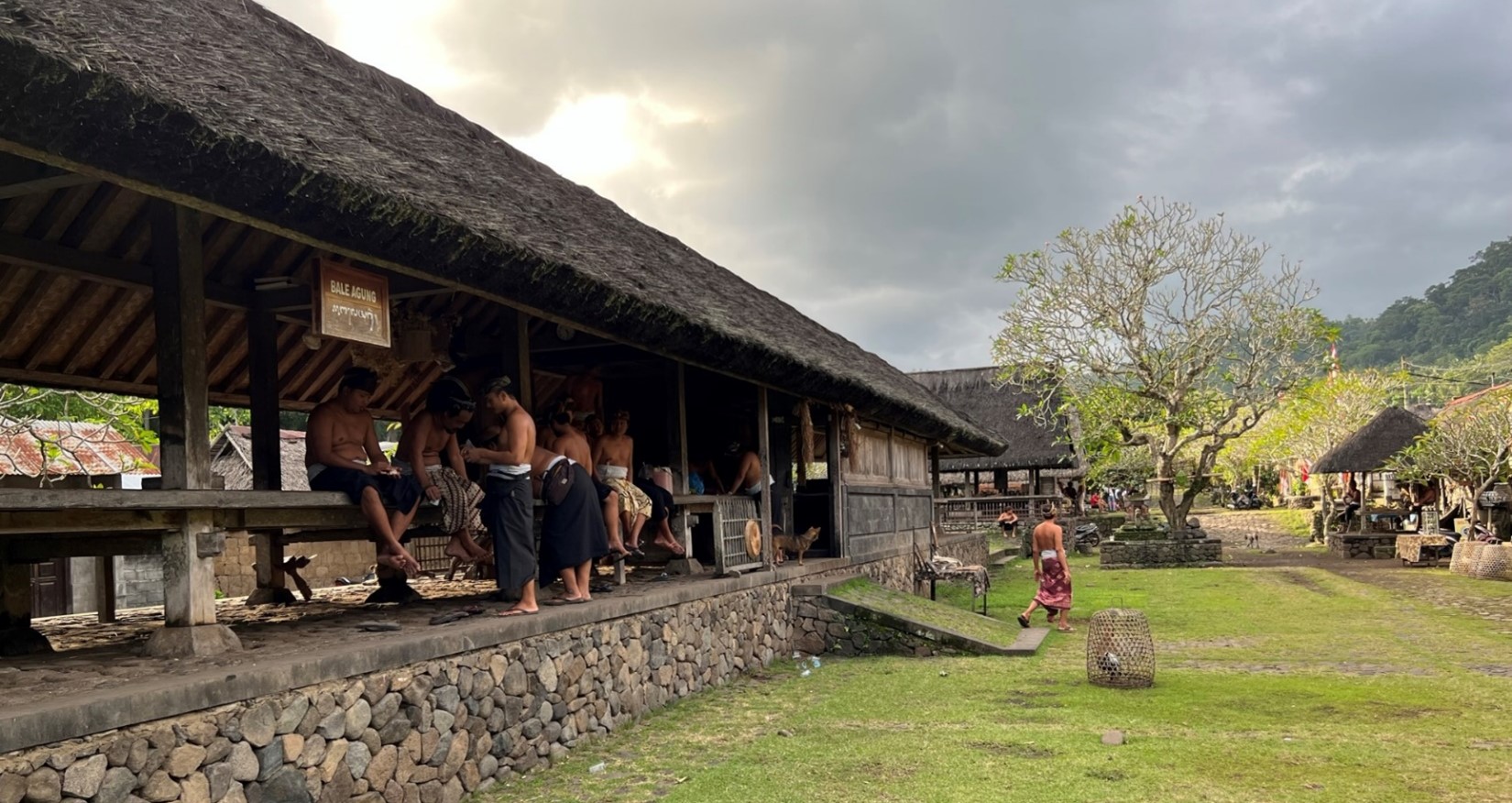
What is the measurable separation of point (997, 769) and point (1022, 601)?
35.2ft

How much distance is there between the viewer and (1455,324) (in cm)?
8794

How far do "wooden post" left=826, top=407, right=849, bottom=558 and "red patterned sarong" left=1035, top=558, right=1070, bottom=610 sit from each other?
7.86 ft

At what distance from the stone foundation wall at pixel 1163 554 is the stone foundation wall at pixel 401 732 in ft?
57.5

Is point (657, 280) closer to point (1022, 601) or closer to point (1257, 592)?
point (1022, 601)

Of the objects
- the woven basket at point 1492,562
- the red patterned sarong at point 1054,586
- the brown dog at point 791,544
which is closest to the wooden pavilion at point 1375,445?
the woven basket at point 1492,562

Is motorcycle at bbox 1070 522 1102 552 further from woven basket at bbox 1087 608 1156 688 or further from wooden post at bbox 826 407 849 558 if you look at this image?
woven basket at bbox 1087 608 1156 688

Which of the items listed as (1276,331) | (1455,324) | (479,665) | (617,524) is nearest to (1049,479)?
(1276,331)

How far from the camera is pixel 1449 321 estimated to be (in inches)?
3482

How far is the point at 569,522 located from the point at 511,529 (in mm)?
635

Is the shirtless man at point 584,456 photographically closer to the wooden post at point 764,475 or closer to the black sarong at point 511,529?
the black sarong at point 511,529

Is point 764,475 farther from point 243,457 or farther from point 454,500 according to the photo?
point 243,457

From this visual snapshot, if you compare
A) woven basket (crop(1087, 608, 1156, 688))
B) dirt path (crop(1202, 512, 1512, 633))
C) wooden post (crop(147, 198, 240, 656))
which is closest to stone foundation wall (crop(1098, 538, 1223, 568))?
dirt path (crop(1202, 512, 1512, 633))

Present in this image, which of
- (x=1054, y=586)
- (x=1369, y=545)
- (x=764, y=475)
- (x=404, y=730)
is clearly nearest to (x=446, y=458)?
(x=404, y=730)

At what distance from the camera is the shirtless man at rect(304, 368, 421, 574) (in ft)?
20.6
